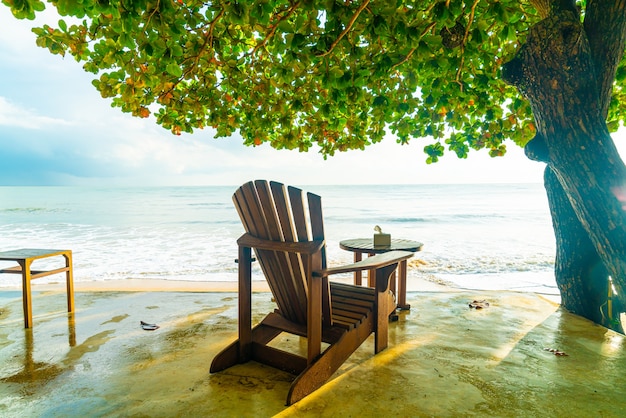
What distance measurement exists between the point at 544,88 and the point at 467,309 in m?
2.22

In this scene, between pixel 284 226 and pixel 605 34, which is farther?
pixel 605 34

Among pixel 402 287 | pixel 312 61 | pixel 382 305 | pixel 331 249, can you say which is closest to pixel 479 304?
pixel 402 287

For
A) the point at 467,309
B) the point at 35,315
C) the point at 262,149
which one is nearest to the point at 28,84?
the point at 262,149

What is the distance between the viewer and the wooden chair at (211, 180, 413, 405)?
6.35ft

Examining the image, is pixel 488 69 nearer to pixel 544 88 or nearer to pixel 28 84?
Answer: pixel 544 88

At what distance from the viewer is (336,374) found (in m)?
2.20

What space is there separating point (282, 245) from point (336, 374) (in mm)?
939

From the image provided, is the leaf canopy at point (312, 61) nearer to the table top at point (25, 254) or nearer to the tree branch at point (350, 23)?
the tree branch at point (350, 23)

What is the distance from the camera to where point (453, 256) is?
29.6 feet

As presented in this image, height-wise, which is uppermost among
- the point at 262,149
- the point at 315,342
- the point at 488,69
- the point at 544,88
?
the point at 262,149

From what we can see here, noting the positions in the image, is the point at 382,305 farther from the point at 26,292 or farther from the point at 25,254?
the point at 25,254

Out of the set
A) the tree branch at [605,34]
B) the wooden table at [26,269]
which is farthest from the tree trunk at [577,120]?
the wooden table at [26,269]

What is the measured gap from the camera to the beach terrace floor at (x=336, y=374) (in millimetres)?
1854

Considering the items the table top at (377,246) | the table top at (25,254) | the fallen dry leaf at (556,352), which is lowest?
the fallen dry leaf at (556,352)
